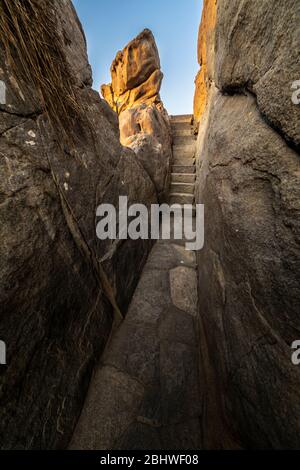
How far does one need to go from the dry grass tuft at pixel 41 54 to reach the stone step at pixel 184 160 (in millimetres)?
4581

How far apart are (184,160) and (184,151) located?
0.44 m

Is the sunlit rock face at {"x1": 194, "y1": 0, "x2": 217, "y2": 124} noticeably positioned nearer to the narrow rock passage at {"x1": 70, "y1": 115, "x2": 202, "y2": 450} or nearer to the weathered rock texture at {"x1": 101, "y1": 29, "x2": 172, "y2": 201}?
the weathered rock texture at {"x1": 101, "y1": 29, "x2": 172, "y2": 201}

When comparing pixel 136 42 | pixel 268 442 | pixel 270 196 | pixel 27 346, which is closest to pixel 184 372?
pixel 268 442

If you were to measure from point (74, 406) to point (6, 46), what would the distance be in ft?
9.00

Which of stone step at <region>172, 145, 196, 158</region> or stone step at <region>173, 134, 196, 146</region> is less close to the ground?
stone step at <region>173, 134, 196, 146</region>

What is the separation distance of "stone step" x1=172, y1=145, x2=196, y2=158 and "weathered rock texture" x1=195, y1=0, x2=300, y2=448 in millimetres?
4414

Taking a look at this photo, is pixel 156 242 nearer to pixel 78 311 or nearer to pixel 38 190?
pixel 78 311

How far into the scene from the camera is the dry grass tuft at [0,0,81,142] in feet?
3.95

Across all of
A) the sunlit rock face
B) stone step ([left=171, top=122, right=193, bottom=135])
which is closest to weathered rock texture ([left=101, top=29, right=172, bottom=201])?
stone step ([left=171, top=122, right=193, bottom=135])

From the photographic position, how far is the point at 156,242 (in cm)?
391

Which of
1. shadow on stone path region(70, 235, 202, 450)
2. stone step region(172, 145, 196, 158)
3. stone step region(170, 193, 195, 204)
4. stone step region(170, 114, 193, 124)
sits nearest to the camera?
shadow on stone path region(70, 235, 202, 450)

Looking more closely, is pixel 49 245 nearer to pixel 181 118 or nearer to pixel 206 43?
pixel 206 43

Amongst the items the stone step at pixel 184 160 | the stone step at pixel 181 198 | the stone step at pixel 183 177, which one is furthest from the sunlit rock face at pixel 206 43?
the stone step at pixel 181 198

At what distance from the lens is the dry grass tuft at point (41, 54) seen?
1205 mm
